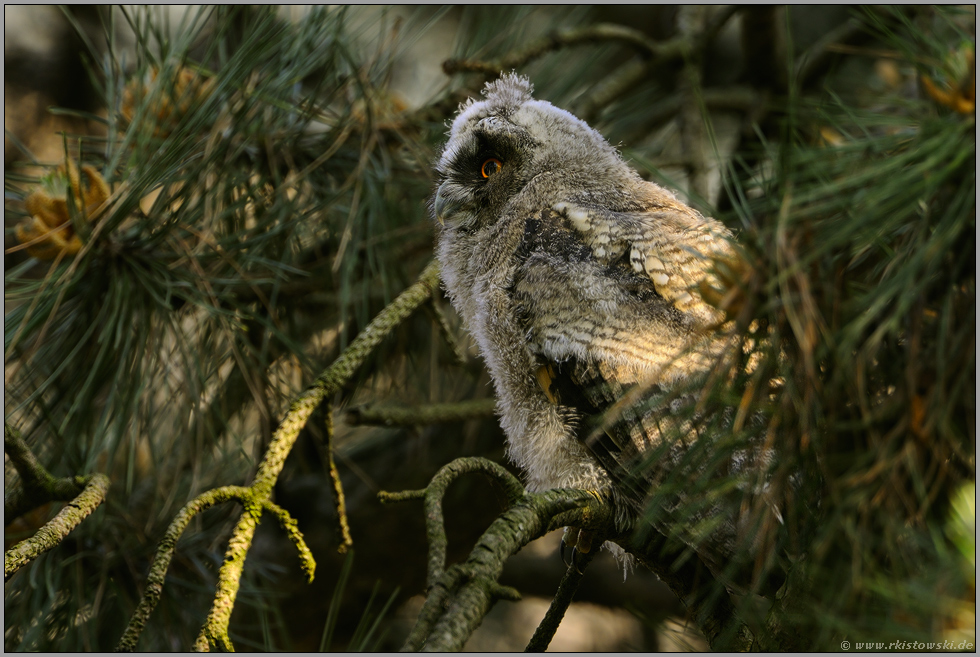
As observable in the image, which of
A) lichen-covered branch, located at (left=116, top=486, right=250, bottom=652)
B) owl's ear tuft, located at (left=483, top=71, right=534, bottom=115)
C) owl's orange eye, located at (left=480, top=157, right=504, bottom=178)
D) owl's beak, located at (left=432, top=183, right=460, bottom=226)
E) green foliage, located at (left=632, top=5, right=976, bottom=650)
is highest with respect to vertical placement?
owl's ear tuft, located at (left=483, top=71, right=534, bottom=115)

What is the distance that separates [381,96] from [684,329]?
4.92ft

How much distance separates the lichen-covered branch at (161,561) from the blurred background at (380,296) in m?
0.35

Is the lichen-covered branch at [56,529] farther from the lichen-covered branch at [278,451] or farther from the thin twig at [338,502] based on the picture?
the thin twig at [338,502]

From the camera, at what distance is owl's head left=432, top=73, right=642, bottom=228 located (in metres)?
2.13

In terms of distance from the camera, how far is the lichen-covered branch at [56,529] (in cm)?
110

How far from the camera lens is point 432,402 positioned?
2941mm

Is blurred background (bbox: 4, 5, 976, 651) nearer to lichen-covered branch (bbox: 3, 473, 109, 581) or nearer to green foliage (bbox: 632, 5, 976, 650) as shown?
Result: green foliage (bbox: 632, 5, 976, 650)

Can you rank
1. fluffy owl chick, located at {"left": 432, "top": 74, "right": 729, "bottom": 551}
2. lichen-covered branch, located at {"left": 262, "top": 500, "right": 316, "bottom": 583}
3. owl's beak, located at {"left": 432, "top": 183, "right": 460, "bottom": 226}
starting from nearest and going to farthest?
lichen-covered branch, located at {"left": 262, "top": 500, "right": 316, "bottom": 583}
fluffy owl chick, located at {"left": 432, "top": 74, "right": 729, "bottom": 551}
owl's beak, located at {"left": 432, "top": 183, "right": 460, "bottom": 226}

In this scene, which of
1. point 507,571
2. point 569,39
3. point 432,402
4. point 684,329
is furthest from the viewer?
point 507,571

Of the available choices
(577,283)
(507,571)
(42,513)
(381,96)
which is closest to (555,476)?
(577,283)

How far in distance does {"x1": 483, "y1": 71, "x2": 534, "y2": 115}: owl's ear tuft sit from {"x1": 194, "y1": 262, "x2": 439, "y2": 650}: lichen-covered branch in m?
0.67

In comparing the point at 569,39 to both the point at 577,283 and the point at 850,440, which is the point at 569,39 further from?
the point at 850,440

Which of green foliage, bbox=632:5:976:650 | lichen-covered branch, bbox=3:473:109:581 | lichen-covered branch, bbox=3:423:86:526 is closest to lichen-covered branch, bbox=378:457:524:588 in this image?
green foliage, bbox=632:5:976:650

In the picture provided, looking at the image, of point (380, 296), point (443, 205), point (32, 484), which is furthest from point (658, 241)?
point (32, 484)
